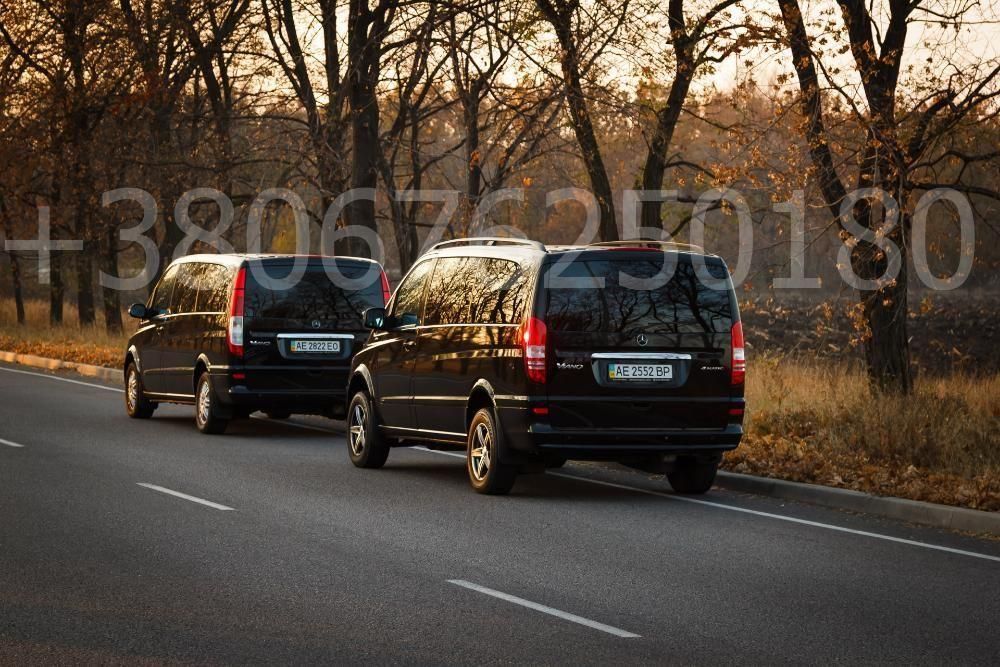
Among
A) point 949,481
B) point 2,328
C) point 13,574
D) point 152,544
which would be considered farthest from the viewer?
point 2,328

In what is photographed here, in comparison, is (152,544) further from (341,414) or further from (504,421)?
(341,414)

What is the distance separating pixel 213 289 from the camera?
17.9 metres

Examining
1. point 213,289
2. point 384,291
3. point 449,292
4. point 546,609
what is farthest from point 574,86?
point 546,609

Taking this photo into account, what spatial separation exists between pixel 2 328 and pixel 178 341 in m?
26.8

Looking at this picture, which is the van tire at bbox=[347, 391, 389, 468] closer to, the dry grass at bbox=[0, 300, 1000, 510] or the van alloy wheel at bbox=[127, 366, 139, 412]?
the dry grass at bbox=[0, 300, 1000, 510]

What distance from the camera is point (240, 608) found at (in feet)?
24.9

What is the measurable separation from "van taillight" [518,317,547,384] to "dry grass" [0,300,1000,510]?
273 centimetres

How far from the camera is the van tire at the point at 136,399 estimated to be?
63.8ft

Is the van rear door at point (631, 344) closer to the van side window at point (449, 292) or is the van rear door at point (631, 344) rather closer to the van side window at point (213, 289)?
the van side window at point (449, 292)

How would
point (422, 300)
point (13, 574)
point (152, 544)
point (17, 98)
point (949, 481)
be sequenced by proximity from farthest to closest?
point (17, 98) < point (422, 300) < point (949, 481) < point (152, 544) < point (13, 574)

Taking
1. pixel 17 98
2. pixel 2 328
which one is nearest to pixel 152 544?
pixel 17 98

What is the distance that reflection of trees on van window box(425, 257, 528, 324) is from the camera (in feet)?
40.3

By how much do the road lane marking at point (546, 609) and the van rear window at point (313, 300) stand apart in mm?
9160

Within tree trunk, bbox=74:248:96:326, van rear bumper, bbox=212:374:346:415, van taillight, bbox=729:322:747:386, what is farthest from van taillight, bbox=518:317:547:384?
tree trunk, bbox=74:248:96:326
